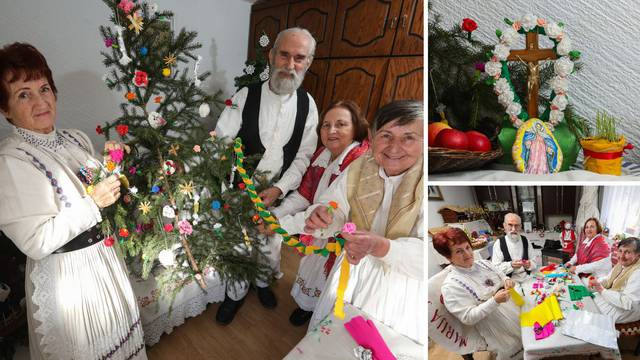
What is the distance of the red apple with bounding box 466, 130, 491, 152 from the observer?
34.2 inches

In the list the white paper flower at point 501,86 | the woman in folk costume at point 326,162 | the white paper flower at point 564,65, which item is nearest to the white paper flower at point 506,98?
the white paper flower at point 501,86

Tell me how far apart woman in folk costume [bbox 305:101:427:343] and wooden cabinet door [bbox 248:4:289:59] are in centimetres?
46

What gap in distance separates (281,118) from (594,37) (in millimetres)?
850

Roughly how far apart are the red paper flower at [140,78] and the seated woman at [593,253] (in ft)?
4.24

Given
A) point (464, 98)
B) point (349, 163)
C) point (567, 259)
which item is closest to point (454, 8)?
point (464, 98)

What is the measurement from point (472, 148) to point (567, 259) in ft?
0.95

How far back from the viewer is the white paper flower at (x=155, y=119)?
1323 mm

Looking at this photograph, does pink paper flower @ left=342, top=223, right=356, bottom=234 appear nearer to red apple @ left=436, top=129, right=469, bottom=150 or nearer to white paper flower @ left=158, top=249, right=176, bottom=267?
red apple @ left=436, top=129, right=469, bottom=150

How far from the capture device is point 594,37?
86 centimetres

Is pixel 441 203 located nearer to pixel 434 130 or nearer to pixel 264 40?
pixel 434 130

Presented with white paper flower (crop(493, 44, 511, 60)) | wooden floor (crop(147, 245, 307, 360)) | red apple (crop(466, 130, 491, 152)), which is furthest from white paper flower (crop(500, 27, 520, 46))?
wooden floor (crop(147, 245, 307, 360))

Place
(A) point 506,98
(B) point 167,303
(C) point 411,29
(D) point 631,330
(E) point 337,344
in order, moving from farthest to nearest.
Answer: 1. (B) point 167,303
2. (E) point 337,344
3. (C) point 411,29
4. (A) point 506,98
5. (D) point 631,330

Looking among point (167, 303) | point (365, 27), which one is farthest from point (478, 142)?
point (167, 303)

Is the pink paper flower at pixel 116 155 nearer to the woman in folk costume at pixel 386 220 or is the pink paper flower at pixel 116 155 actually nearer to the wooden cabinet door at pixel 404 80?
the woman in folk costume at pixel 386 220
